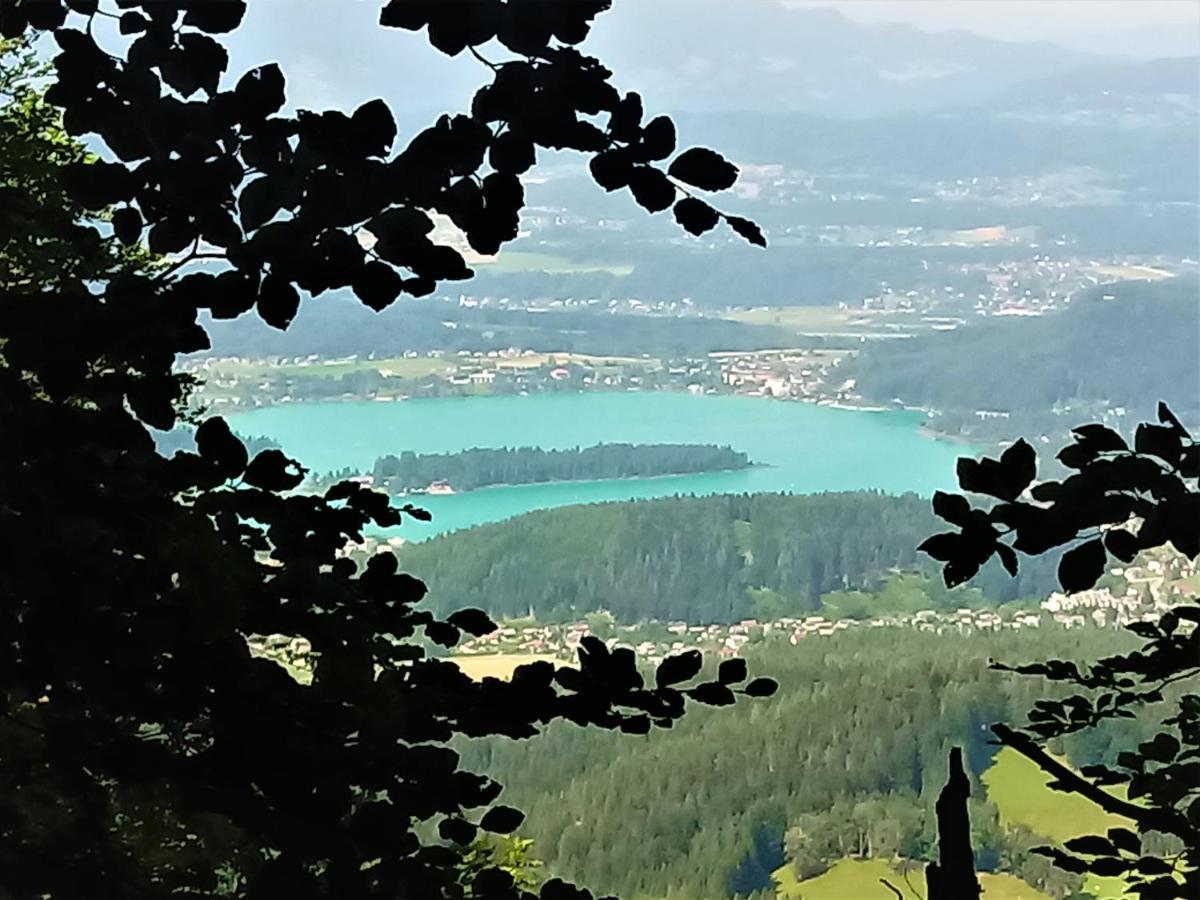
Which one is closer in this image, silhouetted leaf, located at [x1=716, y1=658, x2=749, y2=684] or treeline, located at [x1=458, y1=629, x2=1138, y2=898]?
silhouetted leaf, located at [x1=716, y1=658, x2=749, y2=684]

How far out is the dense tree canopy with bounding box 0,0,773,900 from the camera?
50cm

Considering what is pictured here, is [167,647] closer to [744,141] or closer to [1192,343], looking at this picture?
[1192,343]

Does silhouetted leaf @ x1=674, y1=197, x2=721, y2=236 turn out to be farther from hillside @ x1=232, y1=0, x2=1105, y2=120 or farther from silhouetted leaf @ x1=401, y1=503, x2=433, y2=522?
hillside @ x1=232, y1=0, x2=1105, y2=120

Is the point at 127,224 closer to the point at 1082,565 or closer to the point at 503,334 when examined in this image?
the point at 1082,565

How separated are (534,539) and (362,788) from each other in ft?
19.4

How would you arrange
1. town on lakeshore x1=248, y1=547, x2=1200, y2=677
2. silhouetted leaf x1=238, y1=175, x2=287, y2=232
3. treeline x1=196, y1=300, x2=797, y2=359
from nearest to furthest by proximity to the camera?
silhouetted leaf x1=238, y1=175, x2=287, y2=232 → town on lakeshore x1=248, y1=547, x2=1200, y2=677 → treeline x1=196, y1=300, x2=797, y2=359

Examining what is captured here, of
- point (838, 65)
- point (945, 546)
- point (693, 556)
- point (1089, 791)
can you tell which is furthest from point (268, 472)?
point (838, 65)

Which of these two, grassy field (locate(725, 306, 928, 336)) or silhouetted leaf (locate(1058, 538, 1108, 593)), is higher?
grassy field (locate(725, 306, 928, 336))

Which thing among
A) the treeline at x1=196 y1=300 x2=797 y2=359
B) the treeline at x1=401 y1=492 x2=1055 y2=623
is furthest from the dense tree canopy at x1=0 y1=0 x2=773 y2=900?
the treeline at x1=401 y1=492 x2=1055 y2=623

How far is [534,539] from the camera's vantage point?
6559 mm

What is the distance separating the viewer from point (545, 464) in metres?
7.65

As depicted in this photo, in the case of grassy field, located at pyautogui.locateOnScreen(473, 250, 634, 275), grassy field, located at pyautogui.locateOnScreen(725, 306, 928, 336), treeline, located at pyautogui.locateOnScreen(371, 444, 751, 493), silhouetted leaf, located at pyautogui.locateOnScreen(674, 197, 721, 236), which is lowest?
treeline, located at pyautogui.locateOnScreen(371, 444, 751, 493)

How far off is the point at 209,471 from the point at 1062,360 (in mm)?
6568

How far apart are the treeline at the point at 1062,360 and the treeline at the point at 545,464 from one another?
1549 millimetres
